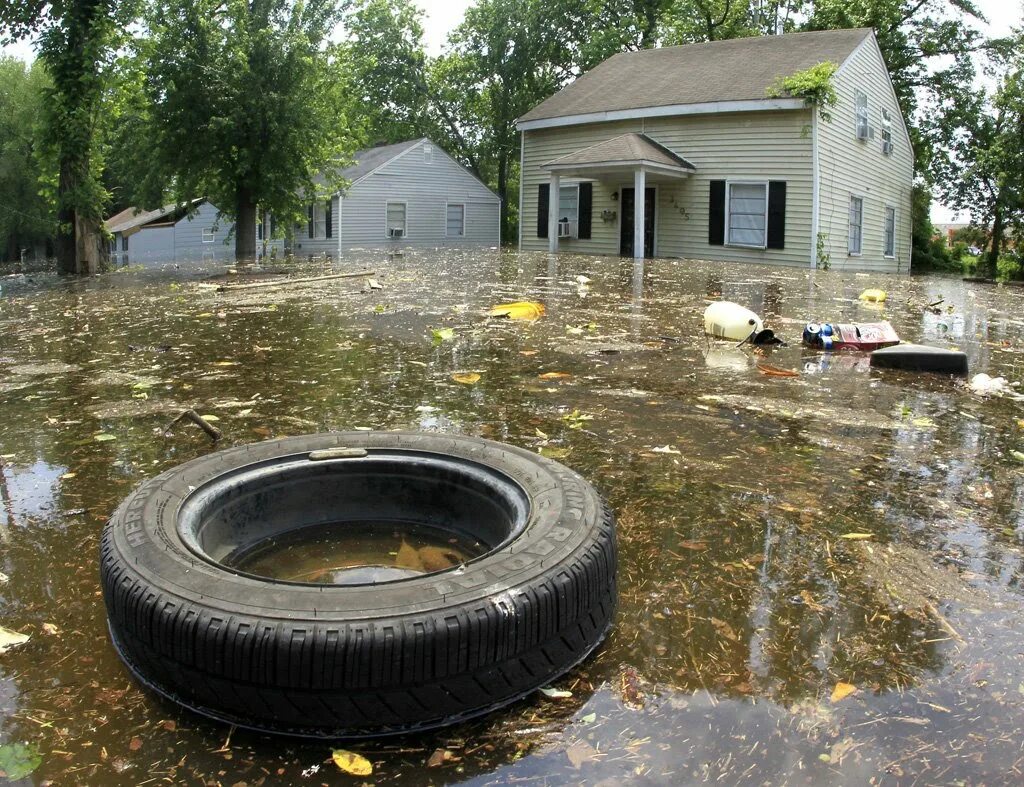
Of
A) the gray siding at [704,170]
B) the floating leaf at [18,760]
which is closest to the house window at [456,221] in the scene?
the gray siding at [704,170]

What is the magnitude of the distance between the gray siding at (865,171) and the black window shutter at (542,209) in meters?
7.41

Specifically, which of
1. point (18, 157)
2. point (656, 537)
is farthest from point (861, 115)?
point (18, 157)

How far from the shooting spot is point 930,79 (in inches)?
1184

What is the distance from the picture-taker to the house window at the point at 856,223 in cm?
2256

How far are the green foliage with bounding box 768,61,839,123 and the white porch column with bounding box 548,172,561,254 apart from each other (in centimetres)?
550

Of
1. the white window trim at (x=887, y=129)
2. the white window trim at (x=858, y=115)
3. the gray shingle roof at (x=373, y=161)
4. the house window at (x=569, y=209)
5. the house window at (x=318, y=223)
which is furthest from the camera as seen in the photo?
the house window at (x=318, y=223)

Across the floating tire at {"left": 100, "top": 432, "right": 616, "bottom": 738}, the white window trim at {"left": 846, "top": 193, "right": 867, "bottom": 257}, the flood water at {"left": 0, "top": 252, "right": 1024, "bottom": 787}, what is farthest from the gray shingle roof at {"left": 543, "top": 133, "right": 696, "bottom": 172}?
the floating tire at {"left": 100, "top": 432, "right": 616, "bottom": 738}

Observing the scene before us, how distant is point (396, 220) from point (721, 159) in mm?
16795

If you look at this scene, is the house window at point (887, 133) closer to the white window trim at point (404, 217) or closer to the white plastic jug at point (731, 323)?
the white window trim at point (404, 217)

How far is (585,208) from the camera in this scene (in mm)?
23578

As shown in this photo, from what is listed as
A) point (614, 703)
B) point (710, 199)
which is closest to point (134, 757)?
point (614, 703)

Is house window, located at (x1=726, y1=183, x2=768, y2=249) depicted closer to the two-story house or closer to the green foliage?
the two-story house

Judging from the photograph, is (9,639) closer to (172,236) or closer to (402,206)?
(402,206)

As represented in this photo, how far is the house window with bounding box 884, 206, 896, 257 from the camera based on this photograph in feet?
82.8
